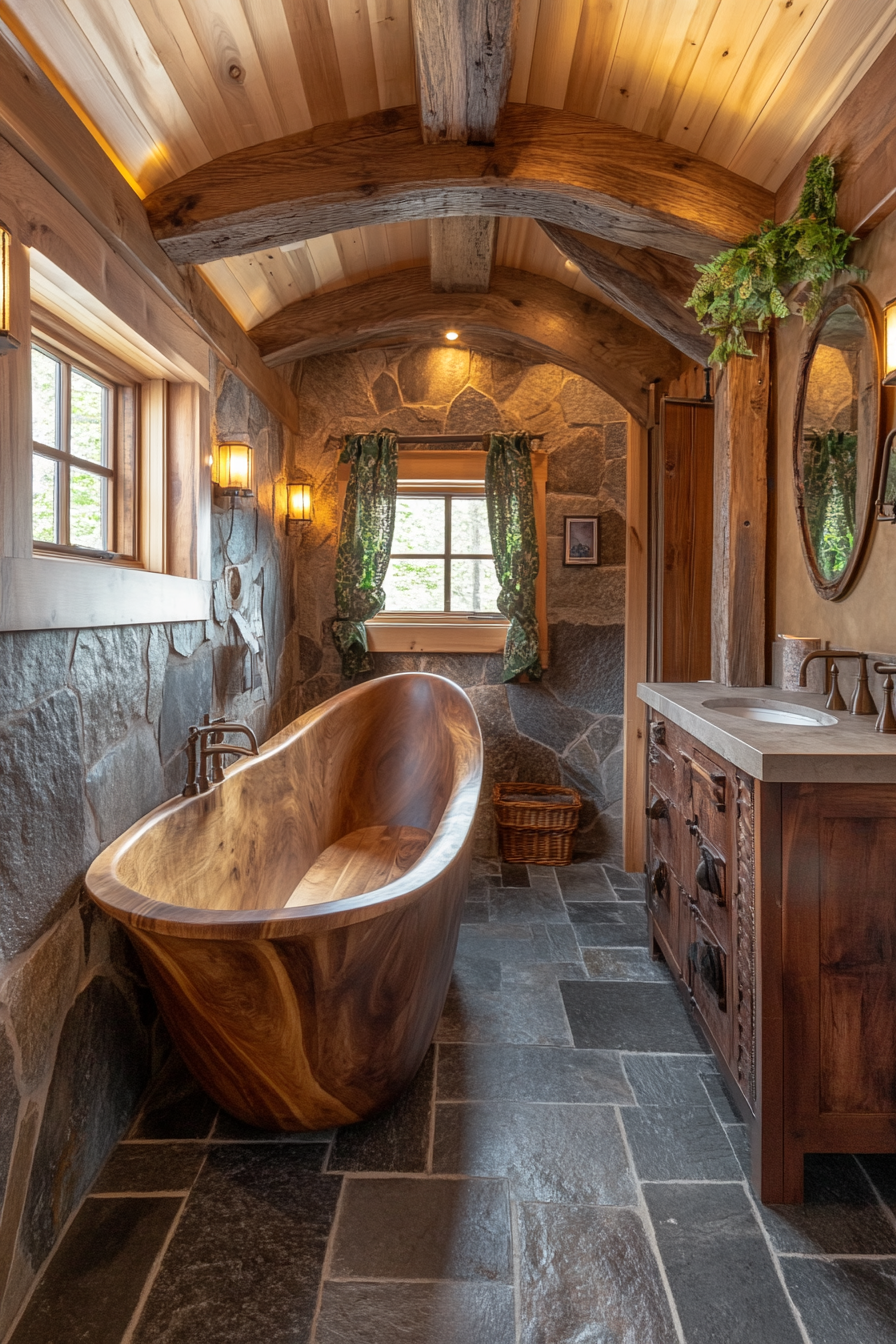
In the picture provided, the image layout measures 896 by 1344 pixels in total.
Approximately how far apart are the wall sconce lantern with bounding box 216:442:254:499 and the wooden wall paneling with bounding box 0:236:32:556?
112cm

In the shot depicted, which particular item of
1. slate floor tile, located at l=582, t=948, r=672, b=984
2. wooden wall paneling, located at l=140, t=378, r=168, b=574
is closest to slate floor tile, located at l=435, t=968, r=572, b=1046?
slate floor tile, located at l=582, t=948, r=672, b=984

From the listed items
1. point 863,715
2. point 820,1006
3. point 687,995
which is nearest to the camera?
point 820,1006

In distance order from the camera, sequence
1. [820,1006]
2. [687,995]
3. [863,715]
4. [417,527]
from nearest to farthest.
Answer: [820,1006]
[863,715]
[687,995]
[417,527]

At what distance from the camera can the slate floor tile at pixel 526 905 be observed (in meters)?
2.91

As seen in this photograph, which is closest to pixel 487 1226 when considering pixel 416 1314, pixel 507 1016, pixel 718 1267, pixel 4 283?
pixel 416 1314

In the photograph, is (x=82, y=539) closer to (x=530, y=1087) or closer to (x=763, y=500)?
(x=530, y=1087)

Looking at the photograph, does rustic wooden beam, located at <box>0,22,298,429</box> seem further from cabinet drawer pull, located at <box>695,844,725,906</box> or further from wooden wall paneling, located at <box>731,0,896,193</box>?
cabinet drawer pull, located at <box>695,844,725,906</box>

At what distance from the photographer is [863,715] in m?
1.73

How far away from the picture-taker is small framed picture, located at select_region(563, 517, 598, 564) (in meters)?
3.74

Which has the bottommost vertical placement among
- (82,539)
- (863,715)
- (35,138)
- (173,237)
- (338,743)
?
(338,743)

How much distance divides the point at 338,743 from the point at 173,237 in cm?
176

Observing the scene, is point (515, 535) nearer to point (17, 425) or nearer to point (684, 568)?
point (684, 568)

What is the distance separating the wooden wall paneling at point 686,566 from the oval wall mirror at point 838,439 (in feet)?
2.52

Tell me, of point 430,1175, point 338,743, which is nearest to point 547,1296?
point 430,1175
